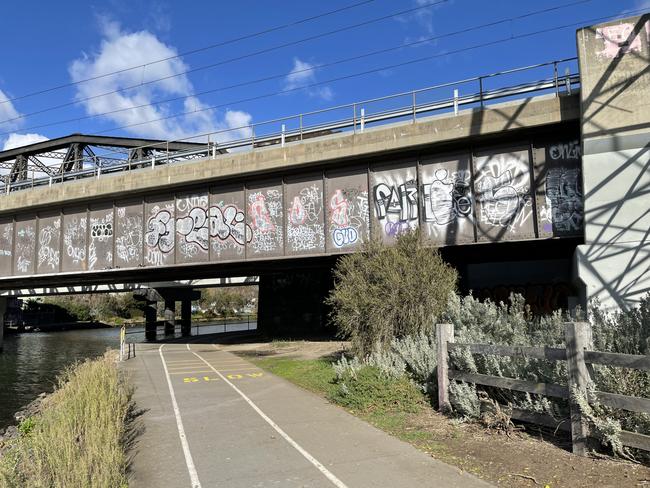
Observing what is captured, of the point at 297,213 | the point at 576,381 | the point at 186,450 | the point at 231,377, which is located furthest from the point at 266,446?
the point at 297,213

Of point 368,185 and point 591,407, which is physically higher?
point 368,185

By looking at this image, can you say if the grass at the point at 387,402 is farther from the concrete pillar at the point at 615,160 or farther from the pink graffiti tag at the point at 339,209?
the pink graffiti tag at the point at 339,209

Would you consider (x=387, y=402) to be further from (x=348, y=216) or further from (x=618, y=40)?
(x=618, y=40)

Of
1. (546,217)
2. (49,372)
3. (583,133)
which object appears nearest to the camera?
(583,133)

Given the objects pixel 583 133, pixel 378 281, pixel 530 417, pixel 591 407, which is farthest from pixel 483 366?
pixel 583 133

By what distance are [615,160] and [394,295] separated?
7.83m

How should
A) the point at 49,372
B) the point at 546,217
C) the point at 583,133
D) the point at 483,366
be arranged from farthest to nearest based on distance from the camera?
1. the point at 49,372
2. the point at 546,217
3. the point at 583,133
4. the point at 483,366

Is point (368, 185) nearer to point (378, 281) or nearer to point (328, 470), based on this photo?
point (378, 281)

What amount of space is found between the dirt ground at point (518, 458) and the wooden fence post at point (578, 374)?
0.20 m

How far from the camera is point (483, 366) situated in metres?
8.32

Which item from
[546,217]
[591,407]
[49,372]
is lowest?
[49,372]

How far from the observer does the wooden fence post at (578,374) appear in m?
6.04

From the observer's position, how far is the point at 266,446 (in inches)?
289

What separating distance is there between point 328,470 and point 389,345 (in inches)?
247
